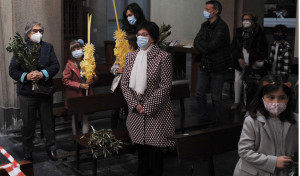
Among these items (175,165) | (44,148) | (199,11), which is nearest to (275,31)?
(175,165)

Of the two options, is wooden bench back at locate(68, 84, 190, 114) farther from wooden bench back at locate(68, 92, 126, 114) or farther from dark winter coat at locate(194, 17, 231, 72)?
dark winter coat at locate(194, 17, 231, 72)

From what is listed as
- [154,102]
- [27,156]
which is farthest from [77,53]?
[154,102]

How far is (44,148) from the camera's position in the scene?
20.8 feet

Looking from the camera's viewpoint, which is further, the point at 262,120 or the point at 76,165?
the point at 76,165

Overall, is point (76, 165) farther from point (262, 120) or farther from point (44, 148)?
point (262, 120)

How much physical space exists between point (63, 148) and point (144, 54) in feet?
7.81

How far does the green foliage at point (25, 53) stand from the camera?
207 inches

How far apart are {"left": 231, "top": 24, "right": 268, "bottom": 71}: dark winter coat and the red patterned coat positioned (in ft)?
10.6

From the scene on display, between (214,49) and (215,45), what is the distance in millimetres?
70

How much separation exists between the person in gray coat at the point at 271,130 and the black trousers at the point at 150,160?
1.52 metres

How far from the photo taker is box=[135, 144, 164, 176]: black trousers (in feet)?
15.7

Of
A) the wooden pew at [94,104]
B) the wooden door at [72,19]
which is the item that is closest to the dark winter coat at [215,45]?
the wooden pew at [94,104]

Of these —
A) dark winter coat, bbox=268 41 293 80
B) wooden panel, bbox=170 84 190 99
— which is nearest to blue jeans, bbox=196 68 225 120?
wooden panel, bbox=170 84 190 99

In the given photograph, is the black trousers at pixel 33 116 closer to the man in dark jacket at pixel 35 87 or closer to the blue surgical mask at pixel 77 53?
the man in dark jacket at pixel 35 87
